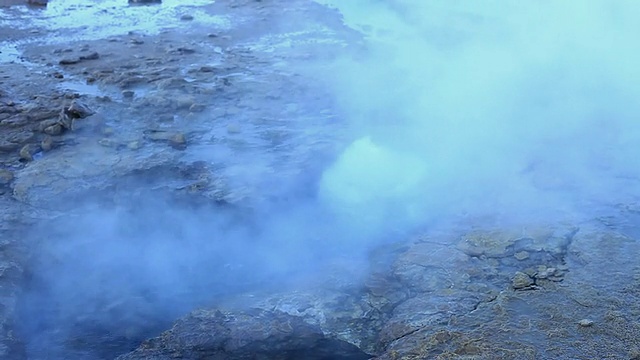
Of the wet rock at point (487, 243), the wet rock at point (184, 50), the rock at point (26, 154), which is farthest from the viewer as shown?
the wet rock at point (184, 50)

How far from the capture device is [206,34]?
695 cm

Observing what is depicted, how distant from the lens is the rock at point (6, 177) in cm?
381

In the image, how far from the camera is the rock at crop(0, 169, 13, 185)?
3809mm

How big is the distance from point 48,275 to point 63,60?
3.46 meters

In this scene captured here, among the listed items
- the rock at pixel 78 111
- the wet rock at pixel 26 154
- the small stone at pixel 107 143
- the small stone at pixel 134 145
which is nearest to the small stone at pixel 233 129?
the small stone at pixel 134 145

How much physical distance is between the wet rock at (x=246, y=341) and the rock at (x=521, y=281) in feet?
2.36

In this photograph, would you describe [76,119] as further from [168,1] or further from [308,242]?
[168,1]

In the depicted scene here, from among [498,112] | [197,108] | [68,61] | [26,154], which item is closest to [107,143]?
[26,154]

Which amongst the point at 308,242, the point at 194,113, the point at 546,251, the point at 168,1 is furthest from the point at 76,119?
the point at 168,1

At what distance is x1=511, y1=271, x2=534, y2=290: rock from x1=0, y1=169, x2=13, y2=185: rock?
9.08 ft

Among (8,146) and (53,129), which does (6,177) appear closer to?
(8,146)

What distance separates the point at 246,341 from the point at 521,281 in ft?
3.80

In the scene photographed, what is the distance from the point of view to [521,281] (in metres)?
2.82

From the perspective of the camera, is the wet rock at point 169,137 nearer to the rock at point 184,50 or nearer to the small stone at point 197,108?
the small stone at point 197,108
